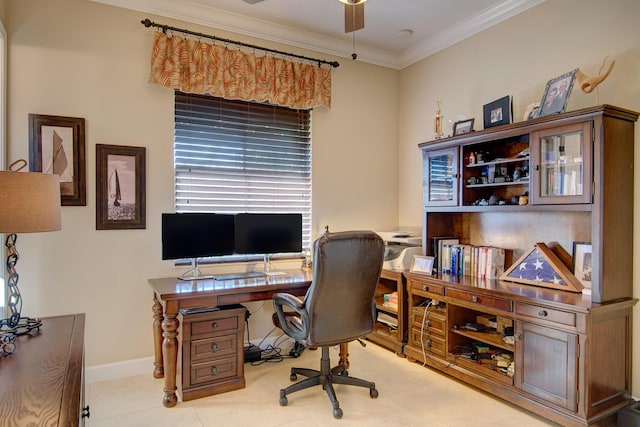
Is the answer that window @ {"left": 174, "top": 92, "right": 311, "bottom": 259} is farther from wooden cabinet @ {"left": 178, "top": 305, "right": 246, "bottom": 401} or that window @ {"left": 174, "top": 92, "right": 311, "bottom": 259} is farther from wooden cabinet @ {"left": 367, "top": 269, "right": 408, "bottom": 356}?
wooden cabinet @ {"left": 178, "top": 305, "right": 246, "bottom": 401}

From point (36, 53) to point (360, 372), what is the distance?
3.35 metres

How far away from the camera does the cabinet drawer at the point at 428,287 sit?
9.96 ft

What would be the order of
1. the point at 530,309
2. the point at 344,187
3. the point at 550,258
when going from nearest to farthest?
the point at 530,309 < the point at 550,258 < the point at 344,187

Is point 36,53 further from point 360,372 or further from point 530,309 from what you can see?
point 530,309

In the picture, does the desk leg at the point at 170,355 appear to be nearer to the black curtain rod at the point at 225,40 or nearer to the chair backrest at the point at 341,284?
the chair backrest at the point at 341,284

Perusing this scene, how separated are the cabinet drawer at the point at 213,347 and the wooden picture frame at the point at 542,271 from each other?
204cm

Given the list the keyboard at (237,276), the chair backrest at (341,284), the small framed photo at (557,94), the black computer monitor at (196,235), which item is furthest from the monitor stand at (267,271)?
the small framed photo at (557,94)

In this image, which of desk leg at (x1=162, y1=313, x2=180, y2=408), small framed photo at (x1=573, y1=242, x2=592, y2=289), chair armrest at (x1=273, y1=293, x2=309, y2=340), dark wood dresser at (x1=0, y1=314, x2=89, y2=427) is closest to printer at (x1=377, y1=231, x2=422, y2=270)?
chair armrest at (x1=273, y1=293, x2=309, y2=340)

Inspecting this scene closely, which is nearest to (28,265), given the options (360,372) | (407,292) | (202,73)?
(202,73)

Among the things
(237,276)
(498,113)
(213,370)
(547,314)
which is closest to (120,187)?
(237,276)

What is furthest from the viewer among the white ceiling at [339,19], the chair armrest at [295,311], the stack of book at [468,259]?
the white ceiling at [339,19]

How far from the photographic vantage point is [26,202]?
5.37 ft

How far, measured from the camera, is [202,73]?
125 inches

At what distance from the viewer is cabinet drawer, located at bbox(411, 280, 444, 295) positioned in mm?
3037
